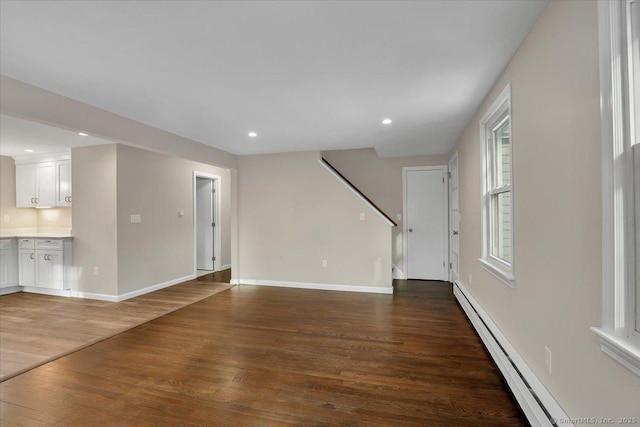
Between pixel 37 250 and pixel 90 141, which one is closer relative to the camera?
pixel 90 141

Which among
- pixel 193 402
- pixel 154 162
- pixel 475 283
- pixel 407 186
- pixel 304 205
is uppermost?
pixel 154 162

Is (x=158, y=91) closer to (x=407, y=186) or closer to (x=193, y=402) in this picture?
(x=193, y=402)

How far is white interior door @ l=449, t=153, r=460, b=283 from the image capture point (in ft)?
14.5

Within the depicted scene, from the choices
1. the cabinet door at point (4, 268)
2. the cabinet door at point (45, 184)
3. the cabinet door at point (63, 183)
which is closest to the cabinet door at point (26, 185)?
the cabinet door at point (45, 184)

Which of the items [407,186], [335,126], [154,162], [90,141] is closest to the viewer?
[335,126]

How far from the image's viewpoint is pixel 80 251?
442 centimetres

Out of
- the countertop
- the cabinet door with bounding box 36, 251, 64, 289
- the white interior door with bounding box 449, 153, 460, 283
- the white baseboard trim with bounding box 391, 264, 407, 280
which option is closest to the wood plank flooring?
the cabinet door with bounding box 36, 251, 64, 289

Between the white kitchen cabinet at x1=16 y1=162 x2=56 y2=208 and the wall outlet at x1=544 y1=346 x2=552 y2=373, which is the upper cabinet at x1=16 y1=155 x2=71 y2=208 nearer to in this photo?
the white kitchen cabinet at x1=16 y1=162 x2=56 y2=208

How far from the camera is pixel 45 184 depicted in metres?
4.92

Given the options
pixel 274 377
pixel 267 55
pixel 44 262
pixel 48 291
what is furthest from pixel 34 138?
pixel 274 377

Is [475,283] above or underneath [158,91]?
underneath

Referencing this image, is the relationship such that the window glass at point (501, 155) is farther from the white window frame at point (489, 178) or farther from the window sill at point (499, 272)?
the window sill at point (499, 272)

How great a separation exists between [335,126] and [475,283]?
2444 mm

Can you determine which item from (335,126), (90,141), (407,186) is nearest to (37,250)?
(90,141)
